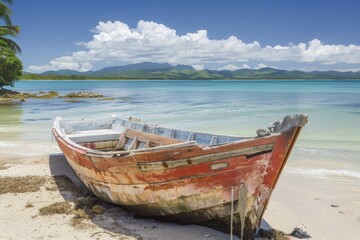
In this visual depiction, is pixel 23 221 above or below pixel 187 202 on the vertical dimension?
below

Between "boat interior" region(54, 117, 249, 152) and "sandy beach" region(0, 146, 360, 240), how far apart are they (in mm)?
1221

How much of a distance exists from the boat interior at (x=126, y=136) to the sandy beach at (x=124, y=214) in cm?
122

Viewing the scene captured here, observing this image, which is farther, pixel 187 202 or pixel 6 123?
pixel 6 123

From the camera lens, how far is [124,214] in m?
6.60

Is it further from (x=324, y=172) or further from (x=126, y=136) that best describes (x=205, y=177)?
(x=324, y=172)

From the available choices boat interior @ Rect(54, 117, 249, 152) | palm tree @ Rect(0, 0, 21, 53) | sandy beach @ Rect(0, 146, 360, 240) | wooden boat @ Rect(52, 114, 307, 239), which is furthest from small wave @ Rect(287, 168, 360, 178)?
palm tree @ Rect(0, 0, 21, 53)

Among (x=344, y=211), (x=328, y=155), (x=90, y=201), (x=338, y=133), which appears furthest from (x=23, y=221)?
(x=338, y=133)

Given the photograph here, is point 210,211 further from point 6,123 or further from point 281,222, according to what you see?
point 6,123

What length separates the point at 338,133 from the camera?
16.2 m

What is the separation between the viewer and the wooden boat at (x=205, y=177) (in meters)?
5.17

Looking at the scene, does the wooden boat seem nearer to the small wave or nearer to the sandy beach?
the sandy beach

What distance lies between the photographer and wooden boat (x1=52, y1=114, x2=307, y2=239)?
17.0 ft

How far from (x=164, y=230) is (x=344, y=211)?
334 cm

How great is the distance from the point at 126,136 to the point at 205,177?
4.07m
